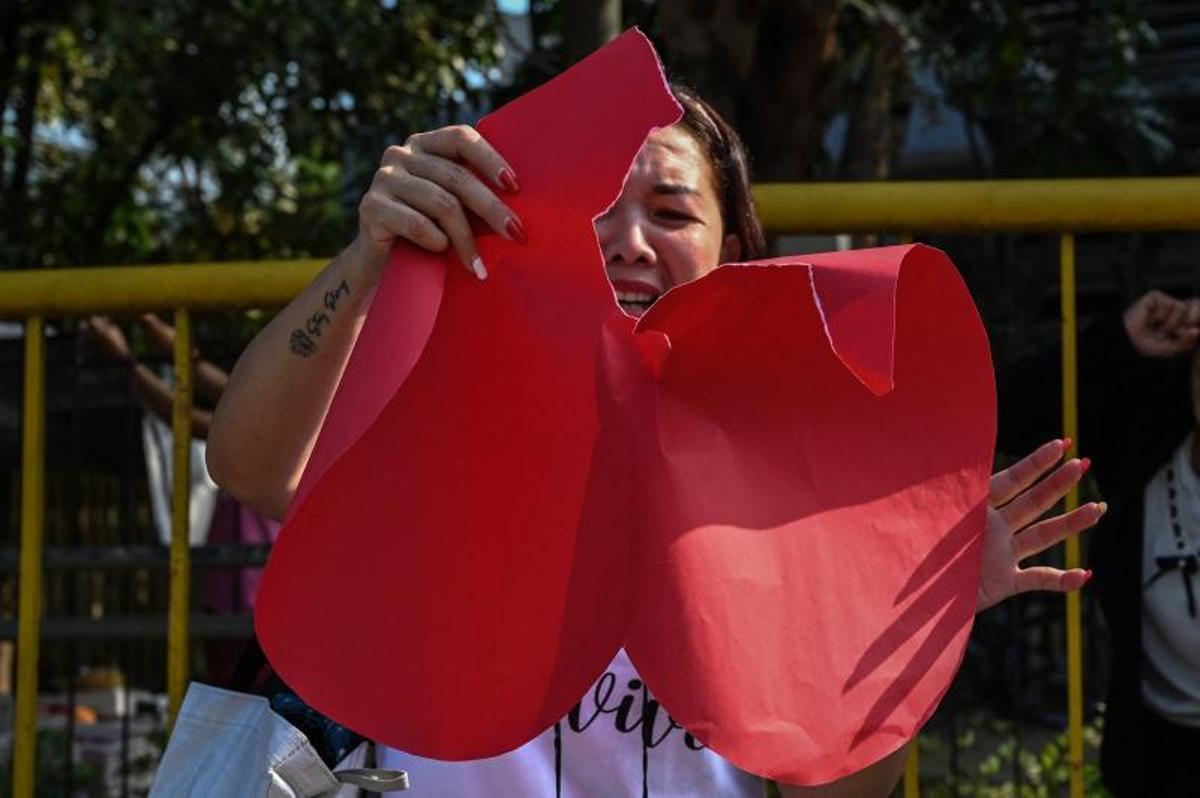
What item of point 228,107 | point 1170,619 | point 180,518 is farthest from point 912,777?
point 228,107

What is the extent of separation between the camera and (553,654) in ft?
4.71

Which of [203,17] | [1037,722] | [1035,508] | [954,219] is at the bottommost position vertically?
[1037,722]

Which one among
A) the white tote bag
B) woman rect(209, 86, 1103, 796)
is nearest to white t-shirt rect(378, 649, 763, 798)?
woman rect(209, 86, 1103, 796)

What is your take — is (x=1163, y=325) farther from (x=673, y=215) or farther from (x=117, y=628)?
(x=117, y=628)

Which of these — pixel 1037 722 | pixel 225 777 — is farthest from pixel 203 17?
pixel 225 777

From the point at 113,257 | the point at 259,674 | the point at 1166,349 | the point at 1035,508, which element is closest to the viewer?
the point at 1035,508

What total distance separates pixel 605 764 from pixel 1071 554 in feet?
2.78

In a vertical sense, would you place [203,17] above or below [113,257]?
above

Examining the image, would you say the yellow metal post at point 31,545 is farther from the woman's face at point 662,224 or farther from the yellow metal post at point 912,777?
the yellow metal post at point 912,777

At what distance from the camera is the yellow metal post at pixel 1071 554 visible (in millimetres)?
2342

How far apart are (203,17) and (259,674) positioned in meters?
6.07

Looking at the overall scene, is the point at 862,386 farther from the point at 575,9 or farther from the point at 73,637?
the point at 575,9

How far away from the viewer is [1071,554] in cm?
236

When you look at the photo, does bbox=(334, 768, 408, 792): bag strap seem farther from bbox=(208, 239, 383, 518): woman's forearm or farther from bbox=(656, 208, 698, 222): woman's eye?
bbox=(656, 208, 698, 222): woman's eye
